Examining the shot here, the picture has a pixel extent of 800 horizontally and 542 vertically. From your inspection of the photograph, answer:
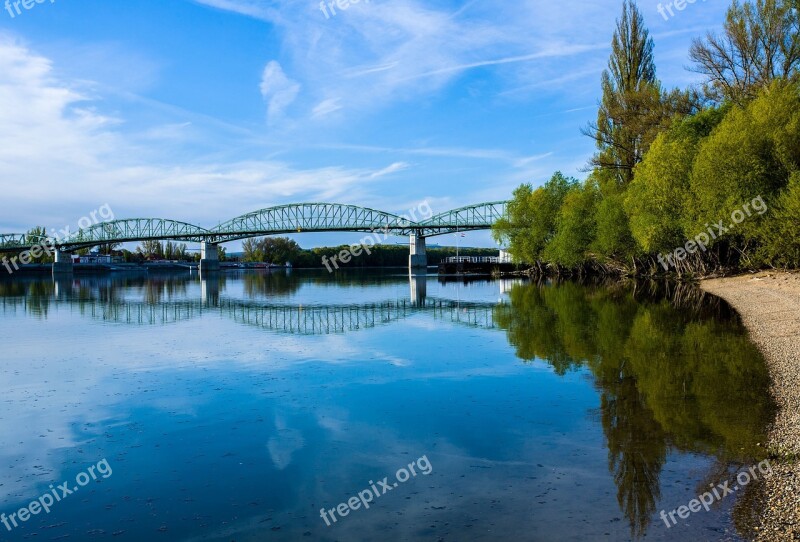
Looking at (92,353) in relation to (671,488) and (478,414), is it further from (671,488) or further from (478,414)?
(671,488)

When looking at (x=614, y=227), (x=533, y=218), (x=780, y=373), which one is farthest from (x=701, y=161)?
(x=533, y=218)

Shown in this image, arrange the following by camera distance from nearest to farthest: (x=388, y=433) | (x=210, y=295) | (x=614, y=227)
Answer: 1. (x=388, y=433)
2. (x=614, y=227)
3. (x=210, y=295)

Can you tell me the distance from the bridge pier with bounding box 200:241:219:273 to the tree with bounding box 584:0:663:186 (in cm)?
12254

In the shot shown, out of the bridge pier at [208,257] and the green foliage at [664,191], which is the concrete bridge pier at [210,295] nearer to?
the green foliage at [664,191]

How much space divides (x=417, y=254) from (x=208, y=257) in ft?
200

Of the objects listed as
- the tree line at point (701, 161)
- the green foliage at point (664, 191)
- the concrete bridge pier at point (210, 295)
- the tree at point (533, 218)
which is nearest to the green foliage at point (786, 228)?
the tree line at point (701, 161)

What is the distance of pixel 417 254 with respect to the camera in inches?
5768

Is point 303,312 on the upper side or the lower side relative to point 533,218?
lower

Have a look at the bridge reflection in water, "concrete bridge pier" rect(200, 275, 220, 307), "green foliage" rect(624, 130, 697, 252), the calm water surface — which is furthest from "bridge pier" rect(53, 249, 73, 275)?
"green foliage" rect(624, 130, 697, 252)

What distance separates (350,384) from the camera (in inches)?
659

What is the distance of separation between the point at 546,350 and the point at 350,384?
8.30m

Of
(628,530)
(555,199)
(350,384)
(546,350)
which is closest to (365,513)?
(628,530)

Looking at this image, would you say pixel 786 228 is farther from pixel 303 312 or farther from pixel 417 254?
pixel 417 254

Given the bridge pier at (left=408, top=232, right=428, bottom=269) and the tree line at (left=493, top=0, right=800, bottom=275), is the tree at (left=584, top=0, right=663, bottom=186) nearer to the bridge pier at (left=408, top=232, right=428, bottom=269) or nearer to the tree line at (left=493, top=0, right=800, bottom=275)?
the tree line at (left=493, top=0, right=800, bottom=275)
